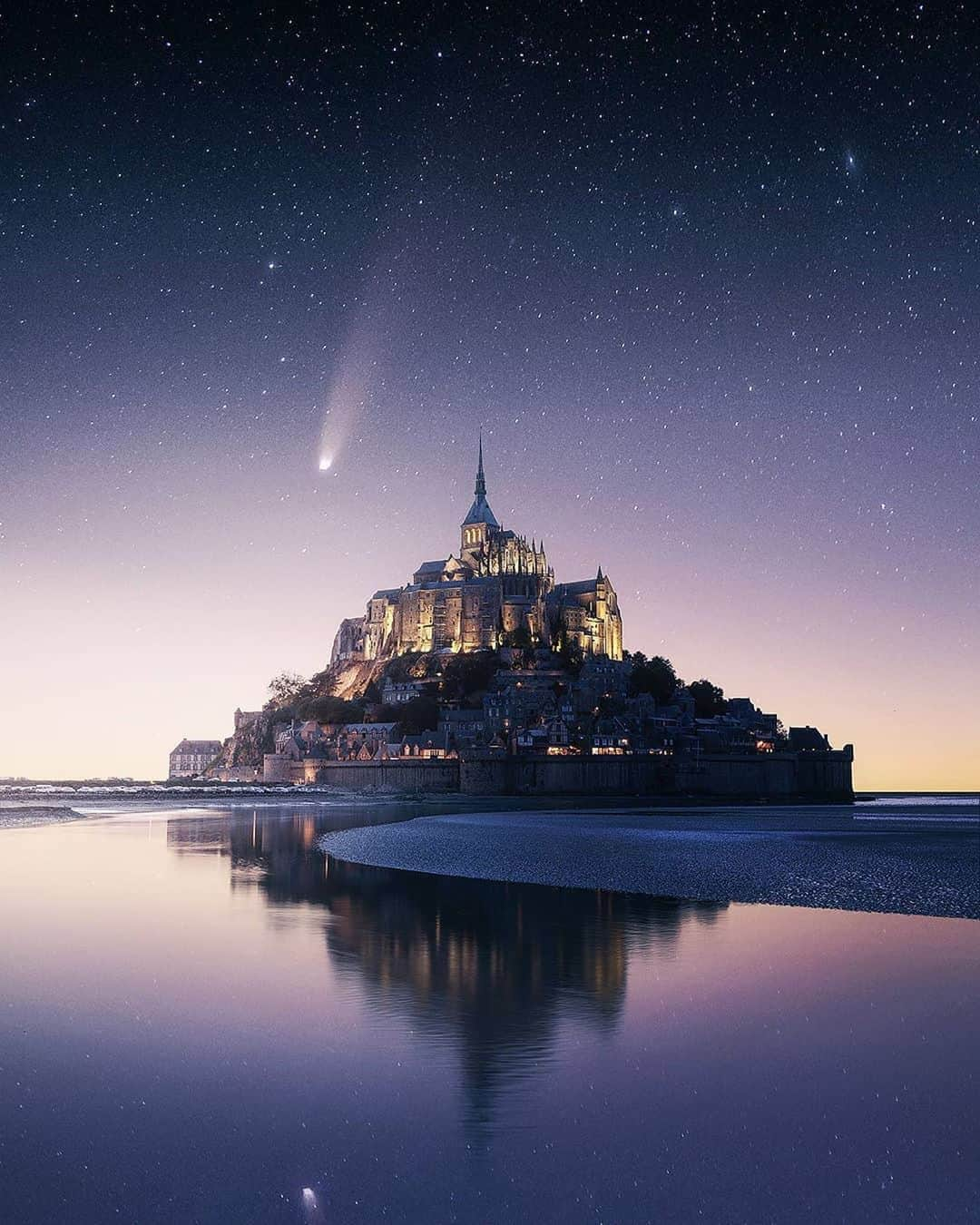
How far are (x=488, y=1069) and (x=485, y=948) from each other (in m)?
5.40

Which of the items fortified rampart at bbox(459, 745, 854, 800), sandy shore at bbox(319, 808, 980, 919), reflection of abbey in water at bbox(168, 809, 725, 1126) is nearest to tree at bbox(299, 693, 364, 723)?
fortified rampart at bbox(459, 745, 854, 800)

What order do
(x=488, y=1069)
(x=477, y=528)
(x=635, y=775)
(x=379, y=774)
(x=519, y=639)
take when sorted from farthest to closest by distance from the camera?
(x=477, y=528), (x=519, y=639), (x=379, y=774), (x=635, y=775), (x=488, y=1069)

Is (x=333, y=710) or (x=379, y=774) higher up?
(x=333, y=710)

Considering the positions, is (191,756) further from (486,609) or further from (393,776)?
(393,776)

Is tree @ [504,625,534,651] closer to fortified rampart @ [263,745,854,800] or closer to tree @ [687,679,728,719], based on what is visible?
tree @ [687,679,728,719]

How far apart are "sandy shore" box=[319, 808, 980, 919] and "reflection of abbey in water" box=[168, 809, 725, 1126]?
2.48 m

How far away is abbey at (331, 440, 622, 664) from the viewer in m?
121

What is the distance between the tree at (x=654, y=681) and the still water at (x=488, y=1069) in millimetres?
90405

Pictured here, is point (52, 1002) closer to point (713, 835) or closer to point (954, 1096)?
point (954, 1096)

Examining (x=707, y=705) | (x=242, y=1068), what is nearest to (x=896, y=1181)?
(x=242, y=1068)

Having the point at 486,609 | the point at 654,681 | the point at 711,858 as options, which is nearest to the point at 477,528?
the point at 486,609

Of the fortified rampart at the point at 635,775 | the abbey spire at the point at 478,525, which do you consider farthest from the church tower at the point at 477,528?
the fortified rampart at the point at 635,775

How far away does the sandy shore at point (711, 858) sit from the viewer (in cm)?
2027

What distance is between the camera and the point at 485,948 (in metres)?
13.5
